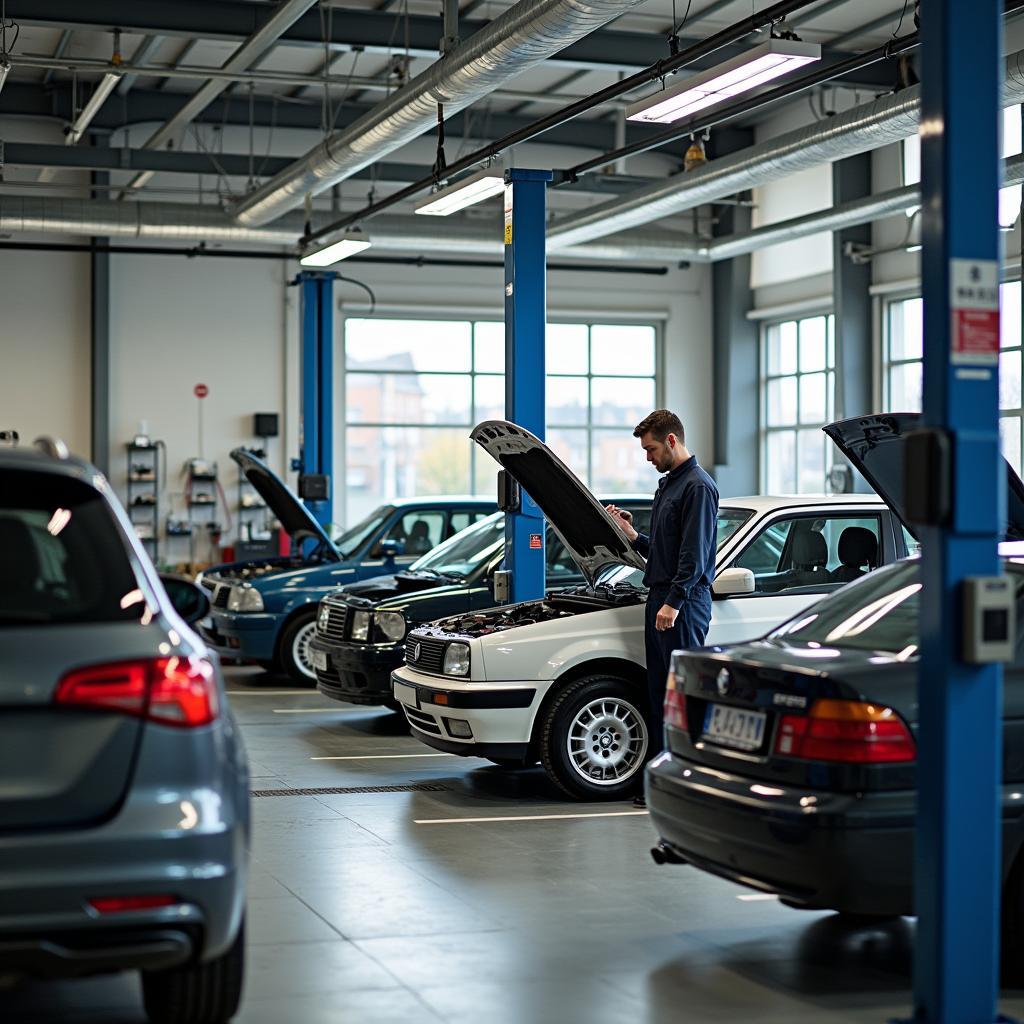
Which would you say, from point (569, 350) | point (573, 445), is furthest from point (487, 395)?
point (573, 445)

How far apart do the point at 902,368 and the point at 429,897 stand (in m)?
16.5

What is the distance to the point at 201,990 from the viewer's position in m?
3.99

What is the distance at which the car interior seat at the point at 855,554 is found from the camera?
27.6 ft

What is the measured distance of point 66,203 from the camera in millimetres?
17453

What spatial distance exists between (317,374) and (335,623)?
8.65 m

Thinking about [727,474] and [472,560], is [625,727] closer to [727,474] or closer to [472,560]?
[472,560]

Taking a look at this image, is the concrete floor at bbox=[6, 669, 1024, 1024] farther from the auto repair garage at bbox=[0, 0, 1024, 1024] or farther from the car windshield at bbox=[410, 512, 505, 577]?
the car windshield at bbox=[410, 512, 505, 577]

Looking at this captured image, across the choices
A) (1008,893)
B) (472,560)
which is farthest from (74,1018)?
(472,560)

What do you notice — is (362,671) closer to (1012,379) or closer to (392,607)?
(392,607)

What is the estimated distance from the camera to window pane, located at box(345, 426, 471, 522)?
23719mm

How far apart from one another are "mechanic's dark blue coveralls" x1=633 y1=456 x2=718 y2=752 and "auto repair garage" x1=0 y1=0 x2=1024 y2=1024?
23 millimetres

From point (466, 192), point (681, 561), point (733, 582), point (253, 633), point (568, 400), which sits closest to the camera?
point (681, 561)

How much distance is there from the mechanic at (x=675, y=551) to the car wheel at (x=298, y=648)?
19.8 feet

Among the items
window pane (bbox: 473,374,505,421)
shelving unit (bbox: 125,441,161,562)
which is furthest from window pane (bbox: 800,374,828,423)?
shelving unit (bbox: 125,441,161,562)
